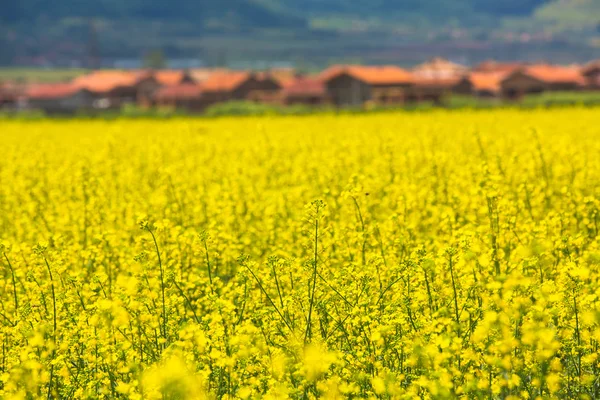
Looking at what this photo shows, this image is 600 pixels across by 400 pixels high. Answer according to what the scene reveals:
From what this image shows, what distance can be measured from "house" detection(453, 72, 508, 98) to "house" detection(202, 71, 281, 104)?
2176 cm

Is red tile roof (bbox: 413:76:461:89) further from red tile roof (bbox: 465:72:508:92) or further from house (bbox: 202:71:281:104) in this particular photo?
house (bbox: 202:71:281:104)

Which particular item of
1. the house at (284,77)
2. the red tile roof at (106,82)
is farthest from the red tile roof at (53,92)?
the house at (284,77)

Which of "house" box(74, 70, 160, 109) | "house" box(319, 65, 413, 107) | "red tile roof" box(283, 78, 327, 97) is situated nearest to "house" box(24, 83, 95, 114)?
"house" box(74, 70, 160, 109)

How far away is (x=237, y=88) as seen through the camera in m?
98.1

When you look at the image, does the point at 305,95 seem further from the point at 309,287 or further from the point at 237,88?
the point at 309,287

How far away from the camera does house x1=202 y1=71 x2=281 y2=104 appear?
316 ft

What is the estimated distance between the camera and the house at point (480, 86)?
92625 millimetres

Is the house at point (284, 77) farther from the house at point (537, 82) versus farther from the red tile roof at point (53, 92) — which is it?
the red tile roof at point (53, 92)

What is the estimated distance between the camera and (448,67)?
16500 cm

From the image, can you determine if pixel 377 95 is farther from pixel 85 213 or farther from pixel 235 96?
pixel 85 213

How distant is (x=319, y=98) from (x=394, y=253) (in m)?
80.5

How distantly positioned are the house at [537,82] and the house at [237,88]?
26.7 m

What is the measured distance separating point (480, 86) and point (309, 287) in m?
95.2

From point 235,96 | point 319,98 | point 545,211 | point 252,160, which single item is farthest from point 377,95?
point 545,211
